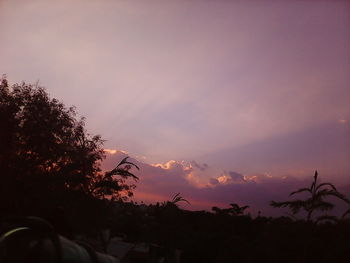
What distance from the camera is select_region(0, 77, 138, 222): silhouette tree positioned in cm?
2398

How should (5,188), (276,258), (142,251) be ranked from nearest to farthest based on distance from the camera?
(5,188), (276,258), (142,251)

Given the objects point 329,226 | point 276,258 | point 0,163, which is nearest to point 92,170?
point 0,163

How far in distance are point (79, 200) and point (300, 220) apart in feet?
46.7

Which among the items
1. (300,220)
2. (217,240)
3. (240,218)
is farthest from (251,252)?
(240,218)

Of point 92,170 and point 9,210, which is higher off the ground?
point 92,170

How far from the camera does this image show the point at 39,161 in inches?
997

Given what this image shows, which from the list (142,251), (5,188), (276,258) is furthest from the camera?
(142,251)

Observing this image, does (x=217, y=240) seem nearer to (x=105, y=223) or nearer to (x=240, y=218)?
(x=240, y=218)

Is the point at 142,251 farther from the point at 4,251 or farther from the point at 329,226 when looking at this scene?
the point at 4,251

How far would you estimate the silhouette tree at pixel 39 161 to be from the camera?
23984 mm

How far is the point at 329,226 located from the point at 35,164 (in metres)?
18.7

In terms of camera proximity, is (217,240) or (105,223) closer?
(105,223)

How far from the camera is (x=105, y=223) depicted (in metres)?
27.0

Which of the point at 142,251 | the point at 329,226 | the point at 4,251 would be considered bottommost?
the point at 142,251
